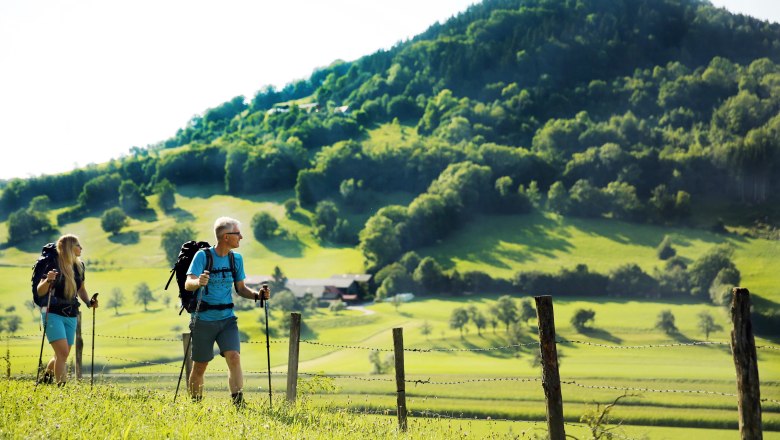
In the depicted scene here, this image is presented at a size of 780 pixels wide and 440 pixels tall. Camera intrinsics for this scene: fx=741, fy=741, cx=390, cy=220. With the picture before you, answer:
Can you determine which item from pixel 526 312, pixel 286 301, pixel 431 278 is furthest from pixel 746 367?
pixel 431 278

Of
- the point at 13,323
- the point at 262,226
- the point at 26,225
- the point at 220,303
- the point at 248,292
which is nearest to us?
the point at 220,303

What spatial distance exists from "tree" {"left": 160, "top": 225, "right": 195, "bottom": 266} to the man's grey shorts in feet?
458

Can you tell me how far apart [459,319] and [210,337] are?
9442 centimetres

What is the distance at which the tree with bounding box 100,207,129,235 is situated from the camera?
6393 inches

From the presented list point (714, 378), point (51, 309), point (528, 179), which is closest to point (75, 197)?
point (528, 179)

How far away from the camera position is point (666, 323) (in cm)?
10412

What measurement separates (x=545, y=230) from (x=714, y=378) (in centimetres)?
8142

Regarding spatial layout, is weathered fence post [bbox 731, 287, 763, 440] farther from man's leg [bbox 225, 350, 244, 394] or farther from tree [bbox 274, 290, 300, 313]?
tree [bbox 274, 290, 300, 313]

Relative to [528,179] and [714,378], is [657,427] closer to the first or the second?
[714,378]

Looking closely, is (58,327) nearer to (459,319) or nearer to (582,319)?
(459,319)

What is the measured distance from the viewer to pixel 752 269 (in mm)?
142375

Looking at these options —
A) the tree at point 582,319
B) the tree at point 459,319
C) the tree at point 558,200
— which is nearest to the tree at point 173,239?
the tree at point 459,319

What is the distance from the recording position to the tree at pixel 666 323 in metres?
103

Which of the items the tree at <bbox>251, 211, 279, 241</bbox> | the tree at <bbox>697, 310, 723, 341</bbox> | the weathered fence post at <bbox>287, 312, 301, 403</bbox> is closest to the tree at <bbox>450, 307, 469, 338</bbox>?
the tree at <bbox>697, 310, 723, 341</bbox>
